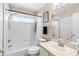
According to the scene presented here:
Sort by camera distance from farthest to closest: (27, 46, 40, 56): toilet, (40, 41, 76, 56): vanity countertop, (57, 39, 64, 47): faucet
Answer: (57, 39, 64, 47): faucet < (27, 46, 40, 56): toilet < (40, 41, 76, 56): vanity countertop

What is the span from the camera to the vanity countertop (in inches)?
49.2

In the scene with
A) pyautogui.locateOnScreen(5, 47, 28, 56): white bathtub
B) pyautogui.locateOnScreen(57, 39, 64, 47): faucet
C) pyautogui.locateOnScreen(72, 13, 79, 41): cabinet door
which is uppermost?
pyautogui.locateOnScreen(72, 13, 79, 41): cabinet door

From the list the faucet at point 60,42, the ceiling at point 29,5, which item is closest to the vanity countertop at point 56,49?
the faucet at point 60,42

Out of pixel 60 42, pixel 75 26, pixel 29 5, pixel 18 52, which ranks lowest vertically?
pixel 18 52

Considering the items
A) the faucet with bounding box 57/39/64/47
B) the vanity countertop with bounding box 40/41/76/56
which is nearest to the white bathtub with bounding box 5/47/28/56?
the vanity countertop with bounding box 40/41/76/56

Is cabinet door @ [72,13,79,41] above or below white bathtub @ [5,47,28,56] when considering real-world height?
above

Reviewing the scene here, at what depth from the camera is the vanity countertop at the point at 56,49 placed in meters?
1.25

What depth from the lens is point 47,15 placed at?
1.59m

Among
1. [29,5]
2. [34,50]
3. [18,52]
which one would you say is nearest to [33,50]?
[34,50]

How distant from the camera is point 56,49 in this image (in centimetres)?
147

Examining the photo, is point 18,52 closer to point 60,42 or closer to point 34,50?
point 34,50

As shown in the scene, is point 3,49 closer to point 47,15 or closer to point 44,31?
point 44,31

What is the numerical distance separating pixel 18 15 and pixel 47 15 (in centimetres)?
53

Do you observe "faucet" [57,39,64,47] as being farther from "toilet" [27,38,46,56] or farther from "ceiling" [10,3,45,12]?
"ceiling" [10,3,45,12]
